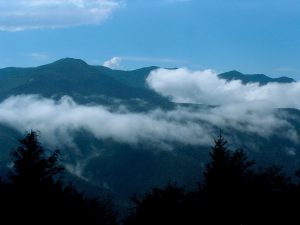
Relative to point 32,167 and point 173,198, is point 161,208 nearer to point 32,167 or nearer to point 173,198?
point 173,198

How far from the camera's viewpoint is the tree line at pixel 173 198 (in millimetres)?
20438

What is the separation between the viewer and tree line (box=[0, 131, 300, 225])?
2044 centimetres

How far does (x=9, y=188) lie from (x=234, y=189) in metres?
10.7

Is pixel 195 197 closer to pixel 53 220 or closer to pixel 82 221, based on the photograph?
pixel 82 221

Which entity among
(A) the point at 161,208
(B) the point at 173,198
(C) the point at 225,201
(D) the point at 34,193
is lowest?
(A) the point at 161,208

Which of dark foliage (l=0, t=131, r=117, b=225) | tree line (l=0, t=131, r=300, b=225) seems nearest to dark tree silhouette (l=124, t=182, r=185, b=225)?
tree line (l=0, t=131, r=300, b=225)

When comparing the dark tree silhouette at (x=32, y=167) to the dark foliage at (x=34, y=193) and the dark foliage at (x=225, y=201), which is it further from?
the dark foliage at (x=225, y=201)

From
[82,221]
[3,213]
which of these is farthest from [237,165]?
[3,213]

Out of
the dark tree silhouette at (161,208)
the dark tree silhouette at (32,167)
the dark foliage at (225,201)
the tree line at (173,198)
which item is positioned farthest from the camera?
the dark tree silhouette at (161,208)

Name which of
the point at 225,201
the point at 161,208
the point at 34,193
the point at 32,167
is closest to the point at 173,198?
the point at 161,208

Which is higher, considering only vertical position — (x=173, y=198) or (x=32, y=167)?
(x=32, y=167)

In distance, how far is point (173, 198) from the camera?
27078 mm

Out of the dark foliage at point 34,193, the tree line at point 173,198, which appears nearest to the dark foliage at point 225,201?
the tree line at point 173,198

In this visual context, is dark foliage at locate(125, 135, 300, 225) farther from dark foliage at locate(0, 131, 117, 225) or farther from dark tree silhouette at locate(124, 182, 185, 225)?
dark foliage at locate(0, 131, 117, 225)
